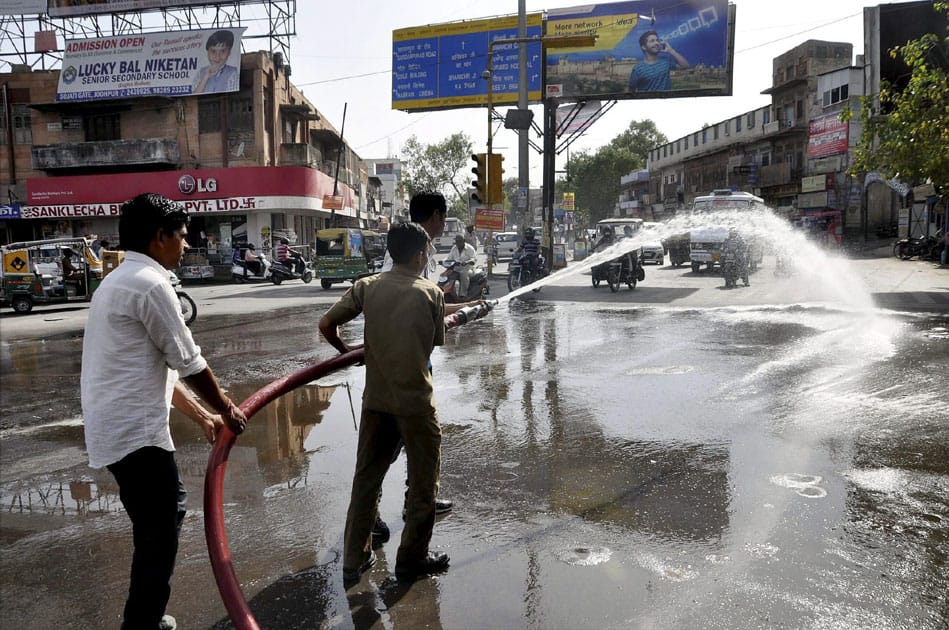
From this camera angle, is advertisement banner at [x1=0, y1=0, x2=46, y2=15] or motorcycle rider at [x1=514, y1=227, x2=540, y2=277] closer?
motorcycle rider at [x1=514, y1=227, x2=540, y2=277]

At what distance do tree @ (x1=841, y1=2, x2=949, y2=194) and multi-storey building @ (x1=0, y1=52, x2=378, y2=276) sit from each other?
80.2 ft

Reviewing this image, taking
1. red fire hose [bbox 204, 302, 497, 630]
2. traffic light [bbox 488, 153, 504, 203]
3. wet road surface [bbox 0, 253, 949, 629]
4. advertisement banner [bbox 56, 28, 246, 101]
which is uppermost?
advertisement banner [bbox 56, 28, 246, 101]

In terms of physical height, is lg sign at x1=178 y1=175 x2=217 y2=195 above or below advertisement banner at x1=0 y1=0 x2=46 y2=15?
below

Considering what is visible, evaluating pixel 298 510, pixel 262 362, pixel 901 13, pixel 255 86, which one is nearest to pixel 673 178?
pixel 901 13

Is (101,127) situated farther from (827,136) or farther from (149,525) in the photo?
(827,136)

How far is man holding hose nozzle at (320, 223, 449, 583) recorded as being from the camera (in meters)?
3.34

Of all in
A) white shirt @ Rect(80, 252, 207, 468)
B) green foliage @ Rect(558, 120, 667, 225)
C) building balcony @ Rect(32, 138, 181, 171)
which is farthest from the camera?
green foliage @ Rect(558, 120, 667, 225)

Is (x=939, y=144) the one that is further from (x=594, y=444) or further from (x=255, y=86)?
(x=255, y=86)

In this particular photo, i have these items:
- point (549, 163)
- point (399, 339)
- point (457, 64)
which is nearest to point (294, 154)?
point (457, 64)

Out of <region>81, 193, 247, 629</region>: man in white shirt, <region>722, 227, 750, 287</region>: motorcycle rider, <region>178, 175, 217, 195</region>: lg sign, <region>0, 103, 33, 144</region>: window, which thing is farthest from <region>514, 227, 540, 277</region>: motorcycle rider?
<region>0, 103, 33, 144</region>: window

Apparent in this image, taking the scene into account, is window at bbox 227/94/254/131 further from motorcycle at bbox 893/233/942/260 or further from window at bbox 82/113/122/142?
motorcycle at bbox 893/233/942/260

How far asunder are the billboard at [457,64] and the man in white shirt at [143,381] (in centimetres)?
2402

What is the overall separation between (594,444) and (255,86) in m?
32.1

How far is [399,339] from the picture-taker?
3.32 meters
